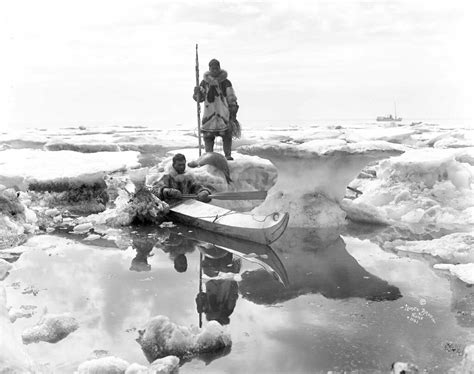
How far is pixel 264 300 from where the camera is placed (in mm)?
5395

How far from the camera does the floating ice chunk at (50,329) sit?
432 centimetres

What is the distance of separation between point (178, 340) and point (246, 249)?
3.65 m

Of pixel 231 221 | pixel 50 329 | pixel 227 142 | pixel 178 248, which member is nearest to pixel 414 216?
pixel 231 221

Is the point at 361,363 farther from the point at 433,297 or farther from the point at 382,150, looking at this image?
the point at 382,150

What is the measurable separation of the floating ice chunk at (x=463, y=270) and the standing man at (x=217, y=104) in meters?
6.54

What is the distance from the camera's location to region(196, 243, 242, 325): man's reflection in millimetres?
5043

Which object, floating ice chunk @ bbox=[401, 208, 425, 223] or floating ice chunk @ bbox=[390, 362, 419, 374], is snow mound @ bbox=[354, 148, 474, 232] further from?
floating ice chunk @ bbox=[390, 362, 419, 374]

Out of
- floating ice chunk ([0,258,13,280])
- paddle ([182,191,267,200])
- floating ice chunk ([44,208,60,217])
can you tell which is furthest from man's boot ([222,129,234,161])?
floating ice chunk ([0,258,13,280])

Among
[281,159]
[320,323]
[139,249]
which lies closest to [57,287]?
[139,249]

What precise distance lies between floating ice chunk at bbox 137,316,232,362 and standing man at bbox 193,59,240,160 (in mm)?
7758

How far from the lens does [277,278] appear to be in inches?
243

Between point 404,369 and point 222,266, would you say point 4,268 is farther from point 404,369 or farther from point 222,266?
point 404,369

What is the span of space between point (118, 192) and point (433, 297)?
887 centimetres

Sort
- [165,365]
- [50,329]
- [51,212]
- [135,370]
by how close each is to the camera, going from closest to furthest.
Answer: [135,370], [165,365], [50,329], [51,212]
